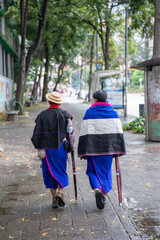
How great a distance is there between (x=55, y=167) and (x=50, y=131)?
50 cm

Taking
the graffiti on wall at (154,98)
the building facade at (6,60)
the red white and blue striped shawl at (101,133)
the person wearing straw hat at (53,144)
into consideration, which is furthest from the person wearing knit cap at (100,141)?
the building facade at (6,60)

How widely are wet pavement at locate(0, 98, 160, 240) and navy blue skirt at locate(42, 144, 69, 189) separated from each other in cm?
36

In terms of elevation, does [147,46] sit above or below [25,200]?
above

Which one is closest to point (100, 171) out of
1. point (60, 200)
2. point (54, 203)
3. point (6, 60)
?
point (60, 200)

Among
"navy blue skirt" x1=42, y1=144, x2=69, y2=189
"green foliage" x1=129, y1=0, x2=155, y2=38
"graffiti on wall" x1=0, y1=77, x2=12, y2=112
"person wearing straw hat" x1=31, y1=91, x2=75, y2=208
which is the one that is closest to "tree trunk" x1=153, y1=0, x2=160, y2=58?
"person wearing straw hat" x1=31, y1=91, x2=75, y2=208

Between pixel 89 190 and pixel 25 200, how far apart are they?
3.52 ft

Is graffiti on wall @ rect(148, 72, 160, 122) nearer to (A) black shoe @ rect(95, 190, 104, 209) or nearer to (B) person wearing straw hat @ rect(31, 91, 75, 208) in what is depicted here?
(B) person wearing straw hat @ rect(31, 91, 75, 208)

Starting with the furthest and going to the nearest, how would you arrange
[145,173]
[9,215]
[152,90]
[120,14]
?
[120,14], [152,90], [145,173], [9,215]

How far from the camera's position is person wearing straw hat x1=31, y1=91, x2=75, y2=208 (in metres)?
4.87

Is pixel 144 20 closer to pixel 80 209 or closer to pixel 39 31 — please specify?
pixel 39 31

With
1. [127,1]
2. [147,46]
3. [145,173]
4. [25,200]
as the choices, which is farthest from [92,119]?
[147,46]

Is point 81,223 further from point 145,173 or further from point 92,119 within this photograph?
point 145,173

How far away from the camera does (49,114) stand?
493 cm

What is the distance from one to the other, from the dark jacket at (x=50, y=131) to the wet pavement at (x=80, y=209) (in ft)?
2.92
